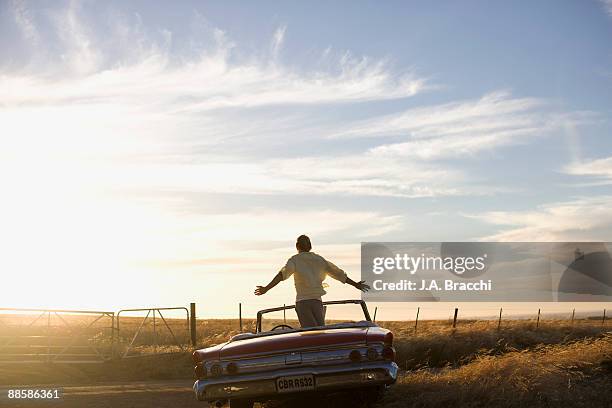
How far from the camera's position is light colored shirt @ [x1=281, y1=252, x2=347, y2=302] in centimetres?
974

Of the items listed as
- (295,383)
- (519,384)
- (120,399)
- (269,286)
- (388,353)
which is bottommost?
(120,399)

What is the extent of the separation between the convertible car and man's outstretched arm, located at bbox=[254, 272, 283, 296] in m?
1.23

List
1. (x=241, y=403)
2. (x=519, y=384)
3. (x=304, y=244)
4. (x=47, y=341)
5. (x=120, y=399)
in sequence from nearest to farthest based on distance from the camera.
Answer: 1. (x=241, y=403)
2. (x=519, y=384)
3. (x=304, y=244)
4. (x=120, y=399)
5. (x=47, y=341)

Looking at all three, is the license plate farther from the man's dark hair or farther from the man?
the man's dark hair

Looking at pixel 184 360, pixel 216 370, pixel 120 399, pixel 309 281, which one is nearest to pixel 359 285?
pixel 309 281

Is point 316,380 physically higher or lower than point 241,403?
higher

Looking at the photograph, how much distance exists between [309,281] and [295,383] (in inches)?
72.5

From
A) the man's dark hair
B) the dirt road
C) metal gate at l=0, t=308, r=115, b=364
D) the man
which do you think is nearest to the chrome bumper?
the man

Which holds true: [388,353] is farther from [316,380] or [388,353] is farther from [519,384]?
[519,384]

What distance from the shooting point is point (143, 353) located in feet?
75.5

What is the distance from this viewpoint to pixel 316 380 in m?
8.10

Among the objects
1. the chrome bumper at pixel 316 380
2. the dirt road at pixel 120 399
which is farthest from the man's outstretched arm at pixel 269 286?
the dirt road at pixel 120 399

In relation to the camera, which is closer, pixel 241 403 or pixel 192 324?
pixel 241 403

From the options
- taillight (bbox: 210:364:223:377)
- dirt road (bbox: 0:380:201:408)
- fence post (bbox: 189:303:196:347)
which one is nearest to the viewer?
taillight (bbox: 210:364:223:377)
